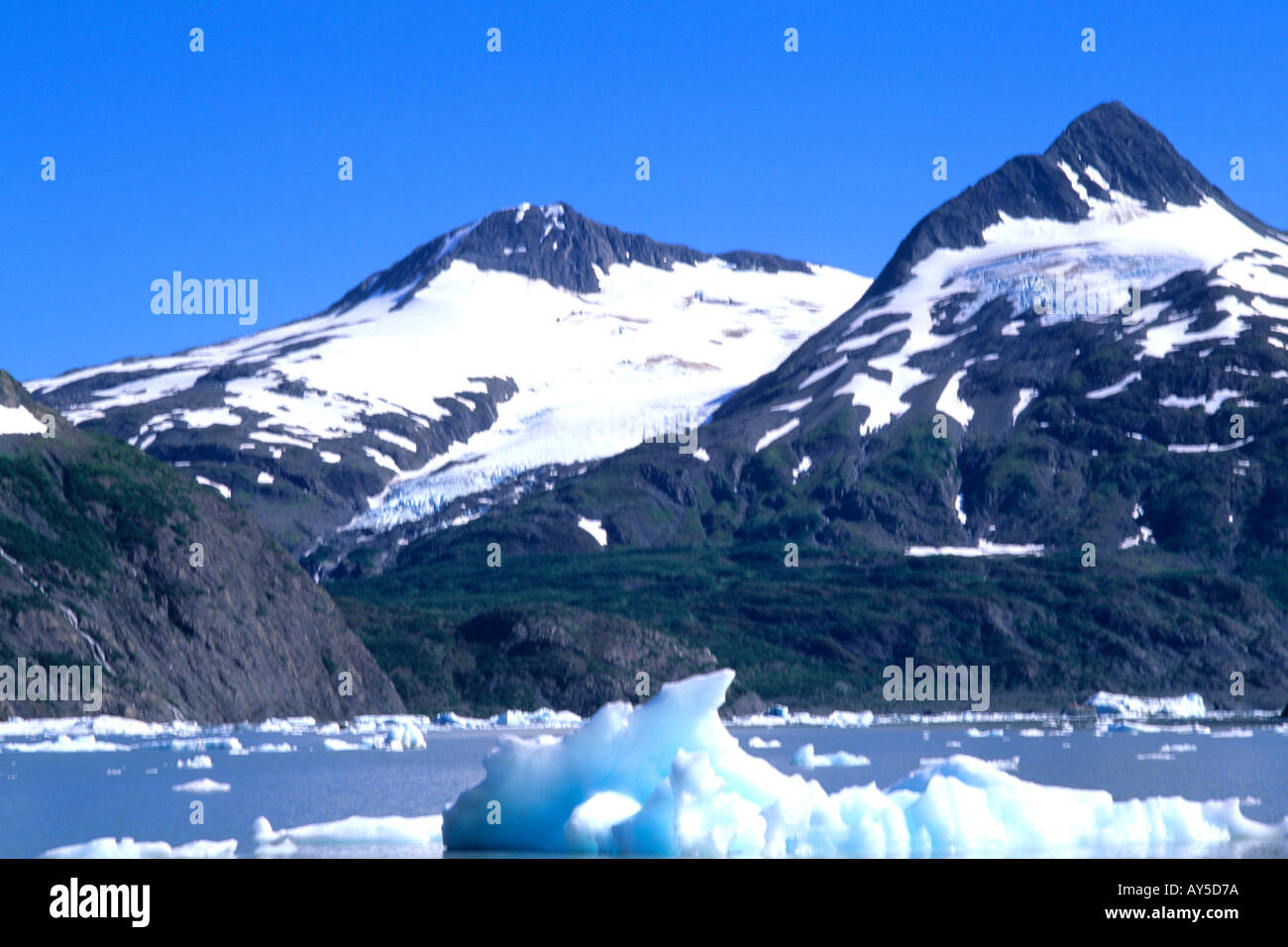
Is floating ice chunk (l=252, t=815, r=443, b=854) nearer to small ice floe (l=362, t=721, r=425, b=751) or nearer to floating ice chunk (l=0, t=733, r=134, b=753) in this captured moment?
floating ice chunk (l=0, t=733, r=134, b=753)

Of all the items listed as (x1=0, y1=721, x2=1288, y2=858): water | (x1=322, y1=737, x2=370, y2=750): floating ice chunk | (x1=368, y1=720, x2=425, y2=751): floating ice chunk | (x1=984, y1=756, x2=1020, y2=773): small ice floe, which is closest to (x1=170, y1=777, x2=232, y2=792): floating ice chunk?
(x1=0, y1=721, x2=1288, y2=858): water

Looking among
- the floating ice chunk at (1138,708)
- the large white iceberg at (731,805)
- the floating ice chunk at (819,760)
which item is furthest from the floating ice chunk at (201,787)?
the floating ice chunk at (1138,708)

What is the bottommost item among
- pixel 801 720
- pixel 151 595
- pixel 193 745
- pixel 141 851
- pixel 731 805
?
pixel 801 720

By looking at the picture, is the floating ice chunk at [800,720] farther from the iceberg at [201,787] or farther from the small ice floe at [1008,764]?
the iceberg at [201,787]

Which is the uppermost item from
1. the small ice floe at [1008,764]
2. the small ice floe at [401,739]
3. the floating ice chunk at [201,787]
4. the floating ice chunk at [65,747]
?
the floating ice chunk at [201,787]

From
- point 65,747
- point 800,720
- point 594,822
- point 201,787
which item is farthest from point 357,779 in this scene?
point 800,720

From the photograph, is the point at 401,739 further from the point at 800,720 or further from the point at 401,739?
the point at 800,720

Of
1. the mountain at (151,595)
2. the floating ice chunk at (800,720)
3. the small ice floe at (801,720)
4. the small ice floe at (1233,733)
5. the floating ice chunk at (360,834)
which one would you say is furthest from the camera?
the floating ice chunk at (800,720)
